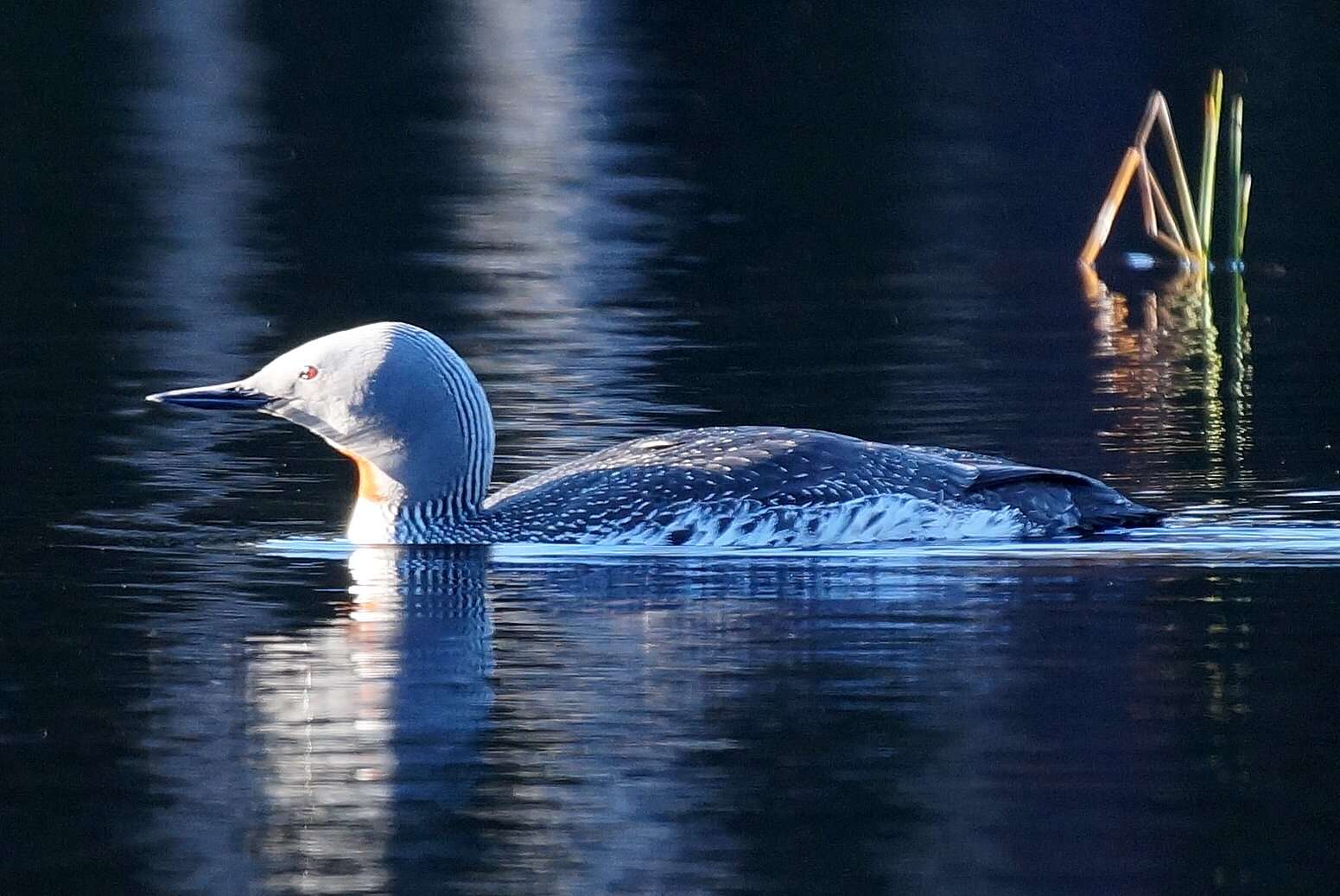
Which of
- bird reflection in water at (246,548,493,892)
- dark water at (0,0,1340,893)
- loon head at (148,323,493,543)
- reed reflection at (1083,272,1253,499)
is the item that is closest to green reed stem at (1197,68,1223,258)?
reed reflection at (1083,272,1253,499)

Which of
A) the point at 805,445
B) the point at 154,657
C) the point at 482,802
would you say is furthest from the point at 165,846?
the point at 805,445

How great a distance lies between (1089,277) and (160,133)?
28.3 feet

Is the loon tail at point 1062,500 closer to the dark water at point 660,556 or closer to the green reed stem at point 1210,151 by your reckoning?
the dark water at point 660,556

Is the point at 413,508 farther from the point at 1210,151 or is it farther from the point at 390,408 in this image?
the point at 1210,151

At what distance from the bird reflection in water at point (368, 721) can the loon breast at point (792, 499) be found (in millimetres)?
444

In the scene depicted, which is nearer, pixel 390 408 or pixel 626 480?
pixel 626 480

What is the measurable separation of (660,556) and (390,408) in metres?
0.97

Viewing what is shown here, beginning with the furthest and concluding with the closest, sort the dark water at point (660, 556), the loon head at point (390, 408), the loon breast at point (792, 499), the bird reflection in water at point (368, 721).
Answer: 1. the loon head at point (390, 408)
2. the loon breast at point (792, 499)
3. the dark water at point (660, 556)
4. the bird reflection in water at point (368, 721)

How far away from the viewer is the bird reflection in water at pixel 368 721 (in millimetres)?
6008

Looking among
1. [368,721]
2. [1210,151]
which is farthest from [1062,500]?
[1210,151]

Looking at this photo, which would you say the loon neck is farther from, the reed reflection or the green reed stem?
the green reed stem

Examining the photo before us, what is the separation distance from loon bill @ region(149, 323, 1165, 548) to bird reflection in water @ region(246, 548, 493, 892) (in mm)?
438

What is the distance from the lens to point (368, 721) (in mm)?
6965

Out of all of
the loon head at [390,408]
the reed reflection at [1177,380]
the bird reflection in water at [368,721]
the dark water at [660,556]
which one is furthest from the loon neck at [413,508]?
the reed reflection at [1177,380]
